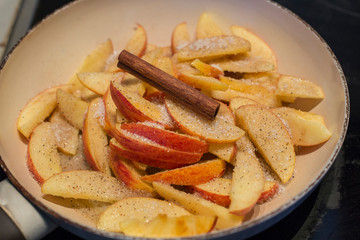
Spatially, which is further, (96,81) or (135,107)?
(96,81)

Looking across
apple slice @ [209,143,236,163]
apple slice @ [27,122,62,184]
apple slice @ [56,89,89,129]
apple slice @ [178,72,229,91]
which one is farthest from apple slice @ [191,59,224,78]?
apple slice @ [27,122,62,184]

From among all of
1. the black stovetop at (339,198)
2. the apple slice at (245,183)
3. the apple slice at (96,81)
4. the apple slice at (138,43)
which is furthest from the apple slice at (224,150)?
the apple slice at (138,43)

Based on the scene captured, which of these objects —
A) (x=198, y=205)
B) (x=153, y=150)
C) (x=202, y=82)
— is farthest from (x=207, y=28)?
(x=198, y=205)

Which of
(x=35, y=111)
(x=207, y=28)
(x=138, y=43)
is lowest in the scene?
(x=35, y=111)

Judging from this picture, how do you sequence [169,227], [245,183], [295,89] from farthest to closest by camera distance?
[295,89]
[245,183]
[169,227]

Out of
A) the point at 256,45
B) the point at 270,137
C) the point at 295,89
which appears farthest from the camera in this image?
the point at 256,45

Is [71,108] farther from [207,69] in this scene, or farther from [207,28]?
[207,28]

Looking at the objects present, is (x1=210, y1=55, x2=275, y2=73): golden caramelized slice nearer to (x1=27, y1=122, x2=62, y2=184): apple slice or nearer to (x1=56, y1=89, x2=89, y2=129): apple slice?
(x1=56, y1=89, x2=89, y2=129): apple slice
